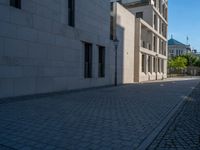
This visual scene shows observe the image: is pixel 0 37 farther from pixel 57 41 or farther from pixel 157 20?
pixel 157 20

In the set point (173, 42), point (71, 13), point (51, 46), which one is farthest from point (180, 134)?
point (173, 42)

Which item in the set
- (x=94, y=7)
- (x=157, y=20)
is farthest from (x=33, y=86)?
(x=157, y=20)

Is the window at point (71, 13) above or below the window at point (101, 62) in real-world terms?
above

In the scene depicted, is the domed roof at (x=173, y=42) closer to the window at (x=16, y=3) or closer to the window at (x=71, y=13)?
the window at (x=71, y=13)

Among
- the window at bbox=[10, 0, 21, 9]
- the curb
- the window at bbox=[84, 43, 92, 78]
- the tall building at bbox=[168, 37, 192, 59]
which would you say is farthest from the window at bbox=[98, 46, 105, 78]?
the tall building at bbox=[168, 37, 192, 59]

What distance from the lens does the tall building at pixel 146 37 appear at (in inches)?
1223

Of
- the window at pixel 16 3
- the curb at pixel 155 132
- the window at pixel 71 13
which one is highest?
the window at pixel 71 13

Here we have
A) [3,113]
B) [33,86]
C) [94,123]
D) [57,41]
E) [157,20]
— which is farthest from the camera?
[157,20]

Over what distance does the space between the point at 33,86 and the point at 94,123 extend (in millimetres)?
7161

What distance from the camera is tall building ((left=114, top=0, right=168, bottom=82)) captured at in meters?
31.1

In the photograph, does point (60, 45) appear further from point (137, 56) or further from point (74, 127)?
point (137, 56)

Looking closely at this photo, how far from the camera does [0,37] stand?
11.3 metres

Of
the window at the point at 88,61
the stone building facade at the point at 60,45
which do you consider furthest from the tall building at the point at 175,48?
the window at the point at 88,61

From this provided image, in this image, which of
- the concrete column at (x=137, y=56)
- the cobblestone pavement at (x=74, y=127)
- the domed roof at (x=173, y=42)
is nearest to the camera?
the cobblestone pavement at (x=74, y=127)
